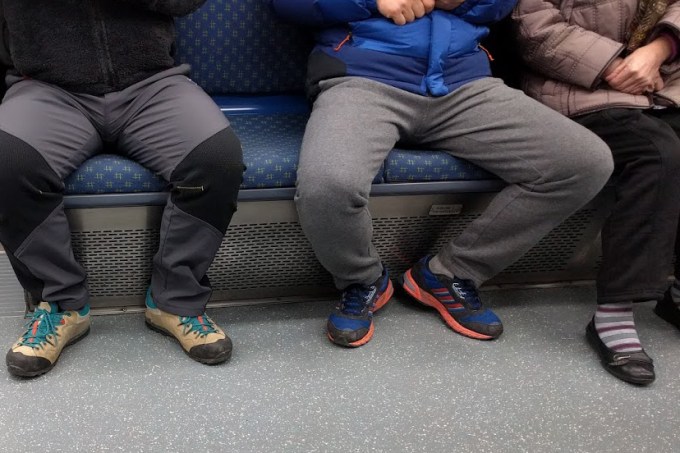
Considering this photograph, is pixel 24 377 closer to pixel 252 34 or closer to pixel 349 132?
pixel 349 132

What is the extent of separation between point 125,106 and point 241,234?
18.4 inches

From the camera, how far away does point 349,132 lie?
1673 millimetres

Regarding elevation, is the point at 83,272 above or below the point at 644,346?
above

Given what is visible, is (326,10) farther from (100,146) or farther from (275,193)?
(100,146)

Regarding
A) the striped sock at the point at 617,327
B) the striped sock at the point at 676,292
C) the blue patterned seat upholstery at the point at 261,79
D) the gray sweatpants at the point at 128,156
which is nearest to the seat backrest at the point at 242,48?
the blue patterned seat upholstery at the point at 261,79

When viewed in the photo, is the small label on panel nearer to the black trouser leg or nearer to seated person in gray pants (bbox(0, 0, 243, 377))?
the black trouser leg

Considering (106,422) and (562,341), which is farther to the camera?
(562,341)

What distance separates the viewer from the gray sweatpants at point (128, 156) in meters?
1.53

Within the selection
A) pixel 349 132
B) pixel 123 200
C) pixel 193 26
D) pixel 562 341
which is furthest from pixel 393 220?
pixel 193 26

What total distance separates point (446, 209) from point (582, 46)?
61 cm

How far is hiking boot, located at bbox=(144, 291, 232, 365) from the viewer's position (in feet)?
5.57

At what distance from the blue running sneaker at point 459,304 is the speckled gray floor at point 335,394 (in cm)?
4

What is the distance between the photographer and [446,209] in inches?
75.8

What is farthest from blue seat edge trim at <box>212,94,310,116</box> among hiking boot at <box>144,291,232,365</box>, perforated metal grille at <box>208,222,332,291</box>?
hiking boot at <box>144,291,232,365</box>
